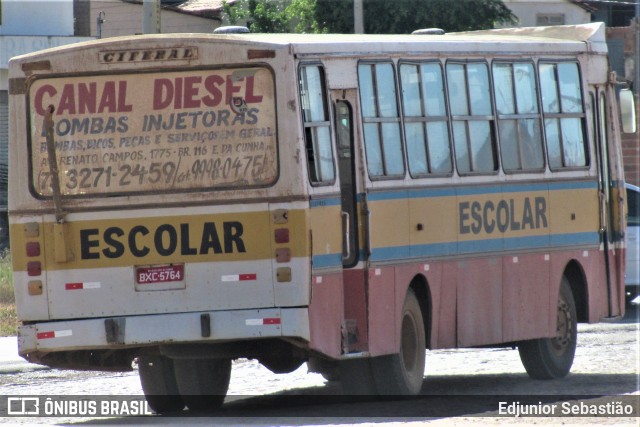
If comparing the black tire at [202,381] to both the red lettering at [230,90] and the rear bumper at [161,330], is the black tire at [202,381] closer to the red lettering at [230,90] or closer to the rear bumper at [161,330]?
the rear bumper at [161,330]

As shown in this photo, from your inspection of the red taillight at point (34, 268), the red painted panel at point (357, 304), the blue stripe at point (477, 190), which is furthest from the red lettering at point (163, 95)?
the red painted panel at point (357, 304)

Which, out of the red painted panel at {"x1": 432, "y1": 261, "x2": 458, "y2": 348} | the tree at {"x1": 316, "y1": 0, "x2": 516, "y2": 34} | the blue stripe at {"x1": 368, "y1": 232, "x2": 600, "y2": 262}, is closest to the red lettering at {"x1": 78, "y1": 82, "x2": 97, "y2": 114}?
the blue stripe at {"x1": 368, "y1": 232, "x2": 600, "y2": 262}

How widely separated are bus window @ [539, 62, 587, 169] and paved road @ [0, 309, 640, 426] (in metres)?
2.19

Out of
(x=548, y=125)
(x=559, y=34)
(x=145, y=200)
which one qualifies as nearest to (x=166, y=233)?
(x=145, y=200)

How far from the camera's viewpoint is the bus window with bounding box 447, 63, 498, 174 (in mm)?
14039

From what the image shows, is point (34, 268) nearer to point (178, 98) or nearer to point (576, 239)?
point (178, 98)

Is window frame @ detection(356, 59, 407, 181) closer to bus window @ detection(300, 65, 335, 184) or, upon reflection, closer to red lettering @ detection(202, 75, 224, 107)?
bus window @ detection(300, 65, 335, 184)

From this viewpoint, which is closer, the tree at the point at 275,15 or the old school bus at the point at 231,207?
the old school bus at the point at 231,207

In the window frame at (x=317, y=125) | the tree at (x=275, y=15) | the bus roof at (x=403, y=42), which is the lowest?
the window frame at (x=317, y=125)

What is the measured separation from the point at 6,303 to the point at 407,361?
10734 mm

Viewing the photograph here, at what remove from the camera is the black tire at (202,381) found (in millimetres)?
13078

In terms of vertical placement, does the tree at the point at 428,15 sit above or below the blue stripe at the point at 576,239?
above

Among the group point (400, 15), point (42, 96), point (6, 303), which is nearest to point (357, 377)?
point (42, 96)

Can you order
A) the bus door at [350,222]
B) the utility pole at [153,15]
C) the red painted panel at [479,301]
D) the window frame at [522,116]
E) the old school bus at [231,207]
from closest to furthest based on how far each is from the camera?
the old school bus at [231,207]
the bus door at [350,222]
the red painted panel at [479,301]
the window frame at [522,116]
the utility pole at [153,15]
